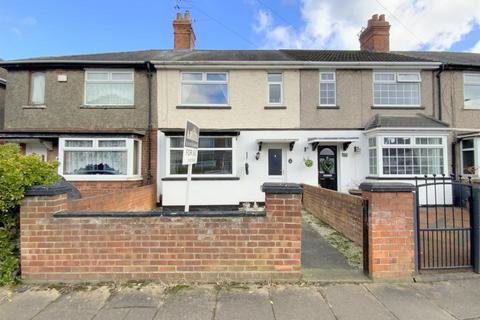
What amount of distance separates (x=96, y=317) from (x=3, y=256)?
1.83 metres

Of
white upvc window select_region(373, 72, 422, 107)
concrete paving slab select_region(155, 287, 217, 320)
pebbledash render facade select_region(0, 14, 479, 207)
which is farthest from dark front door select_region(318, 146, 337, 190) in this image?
concrete paving slab select_region(155, 287, 217, 320)

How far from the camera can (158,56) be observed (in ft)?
38.7

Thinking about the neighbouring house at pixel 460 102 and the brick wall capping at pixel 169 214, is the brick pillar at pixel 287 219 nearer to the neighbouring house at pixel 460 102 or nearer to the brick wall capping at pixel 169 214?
the brick wall capping at pixel 169 214

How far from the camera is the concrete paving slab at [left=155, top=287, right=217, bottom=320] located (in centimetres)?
282

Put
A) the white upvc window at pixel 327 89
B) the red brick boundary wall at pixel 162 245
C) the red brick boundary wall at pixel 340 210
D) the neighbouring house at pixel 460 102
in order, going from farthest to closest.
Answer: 1. the white upvc window at pixel 327 89
2. the neighbouring house at pixel 460 102
3. the red brick boundary wall at pixel 340 210
4. the red brick boundary wall at pixel 162 245

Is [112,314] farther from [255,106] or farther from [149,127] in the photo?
[255,106]

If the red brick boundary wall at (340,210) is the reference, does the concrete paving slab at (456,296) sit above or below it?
below

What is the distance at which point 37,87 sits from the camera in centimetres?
1050

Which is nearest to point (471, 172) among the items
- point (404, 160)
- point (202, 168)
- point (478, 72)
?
point (404, 160)

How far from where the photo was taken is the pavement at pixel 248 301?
2.84 meters

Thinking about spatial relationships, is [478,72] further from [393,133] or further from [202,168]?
[202,168]

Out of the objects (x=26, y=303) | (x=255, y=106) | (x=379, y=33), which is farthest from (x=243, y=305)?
(x=379, y=33)

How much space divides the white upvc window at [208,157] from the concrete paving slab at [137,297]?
6.14 m

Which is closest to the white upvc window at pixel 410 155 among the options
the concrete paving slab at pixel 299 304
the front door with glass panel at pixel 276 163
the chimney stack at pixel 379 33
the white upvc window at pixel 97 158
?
the front door with glass panel at pixel 276 163
